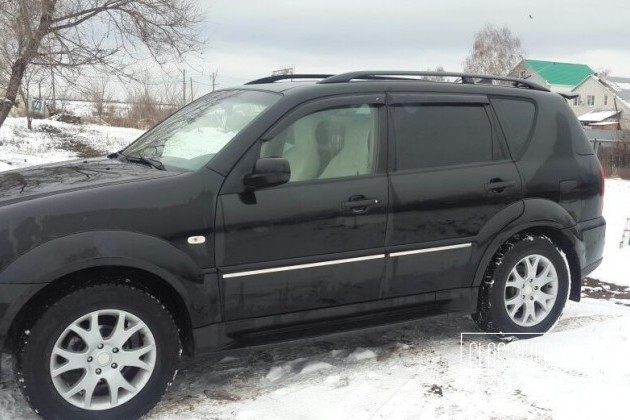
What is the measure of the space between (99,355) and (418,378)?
1866 mm

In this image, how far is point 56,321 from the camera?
2852mm

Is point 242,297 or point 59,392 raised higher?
point 242,297

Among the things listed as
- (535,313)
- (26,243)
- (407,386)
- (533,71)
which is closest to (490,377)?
(407,386)

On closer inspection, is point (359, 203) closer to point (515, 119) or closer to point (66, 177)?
point (515, 119)

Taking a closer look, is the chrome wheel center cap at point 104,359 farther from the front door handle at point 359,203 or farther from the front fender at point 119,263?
the front door handle at point 359,203

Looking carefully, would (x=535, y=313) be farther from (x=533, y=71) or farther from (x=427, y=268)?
(x=533, y=71)

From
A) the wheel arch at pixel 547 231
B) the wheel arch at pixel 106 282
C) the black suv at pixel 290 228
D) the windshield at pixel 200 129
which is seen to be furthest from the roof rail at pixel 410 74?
→ the wheel arch at pixel 106 282

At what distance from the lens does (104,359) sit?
299 cm

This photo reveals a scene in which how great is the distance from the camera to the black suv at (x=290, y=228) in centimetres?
291

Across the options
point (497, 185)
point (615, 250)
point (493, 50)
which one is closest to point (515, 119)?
point (497, 185)

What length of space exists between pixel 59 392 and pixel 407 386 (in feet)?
6.24

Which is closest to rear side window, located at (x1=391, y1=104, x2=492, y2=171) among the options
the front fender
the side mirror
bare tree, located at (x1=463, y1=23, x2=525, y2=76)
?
the side mirror

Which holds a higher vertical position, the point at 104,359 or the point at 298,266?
the point at 298,266

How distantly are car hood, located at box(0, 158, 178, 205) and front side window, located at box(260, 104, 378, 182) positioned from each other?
0.70 meters
